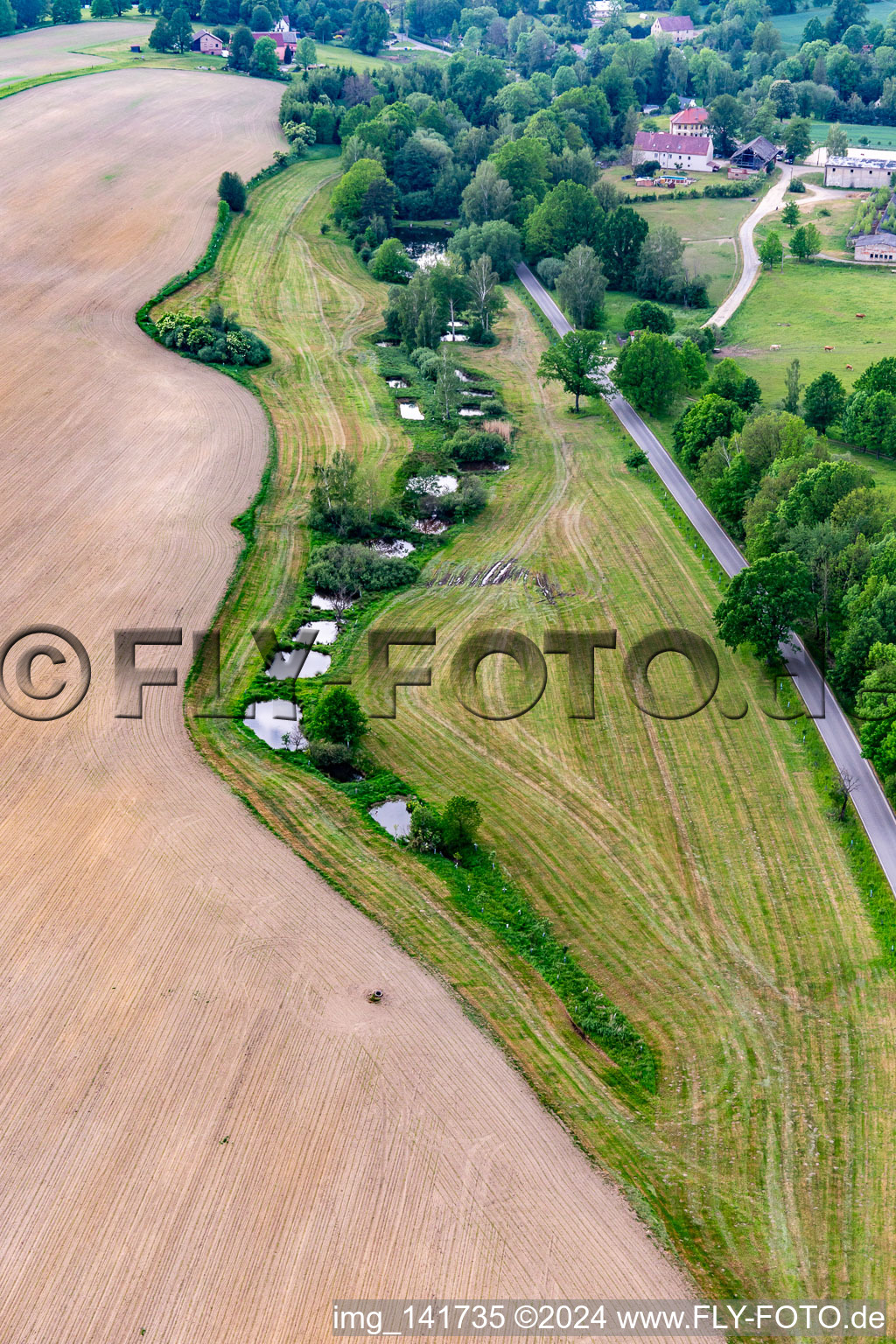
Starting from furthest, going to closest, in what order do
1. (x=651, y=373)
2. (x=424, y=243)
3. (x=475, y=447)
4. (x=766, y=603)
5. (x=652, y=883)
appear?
(x=424, y=243), (x=651, y=373), (x=475, y=447), (x=766, y=603), (x=652, y=883)

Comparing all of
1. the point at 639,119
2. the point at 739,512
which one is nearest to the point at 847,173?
the point at 639,119

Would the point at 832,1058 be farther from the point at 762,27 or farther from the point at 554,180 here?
the point at 762,27

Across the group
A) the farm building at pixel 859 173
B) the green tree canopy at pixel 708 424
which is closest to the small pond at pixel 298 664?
the green tree canopy at pixel 708 424

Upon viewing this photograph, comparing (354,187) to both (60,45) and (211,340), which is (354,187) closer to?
(211,340)

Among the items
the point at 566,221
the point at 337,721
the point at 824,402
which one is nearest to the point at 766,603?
the point at 337,721

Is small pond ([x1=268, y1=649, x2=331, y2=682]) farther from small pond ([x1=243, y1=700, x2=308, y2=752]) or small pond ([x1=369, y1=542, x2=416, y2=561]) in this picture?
small pond ([x1=369, y1=542, x2=416, y2=561])

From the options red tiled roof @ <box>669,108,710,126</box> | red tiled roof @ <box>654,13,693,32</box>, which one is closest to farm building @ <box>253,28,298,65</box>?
red tiled roof @ <box>669,108,710,126</box>
